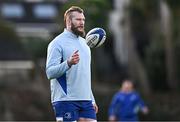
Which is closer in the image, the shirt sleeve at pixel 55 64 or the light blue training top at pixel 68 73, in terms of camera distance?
the shirt sleeve at pixel 55 64

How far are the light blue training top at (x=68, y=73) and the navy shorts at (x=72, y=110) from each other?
6cm

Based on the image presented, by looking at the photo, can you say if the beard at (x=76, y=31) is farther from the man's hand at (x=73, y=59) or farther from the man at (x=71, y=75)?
the man's hand at (x=73, y=59)

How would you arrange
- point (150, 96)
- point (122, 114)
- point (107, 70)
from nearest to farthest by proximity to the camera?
point (122, 114)
point (150, 96)
point (107, 70)

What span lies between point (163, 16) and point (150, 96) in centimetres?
411

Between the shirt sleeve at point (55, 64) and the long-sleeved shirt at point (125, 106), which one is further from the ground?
the shirt sleeve at point (55, 64)

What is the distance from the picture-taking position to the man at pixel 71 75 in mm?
8836

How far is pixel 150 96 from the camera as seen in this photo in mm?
33000

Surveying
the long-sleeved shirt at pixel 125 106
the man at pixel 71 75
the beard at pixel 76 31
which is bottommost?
the long-sleeved shirt at pixel 125 106

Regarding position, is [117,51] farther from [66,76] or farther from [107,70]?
[66,76]

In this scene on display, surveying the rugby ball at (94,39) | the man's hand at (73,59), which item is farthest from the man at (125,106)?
the man's hand at (73,59)

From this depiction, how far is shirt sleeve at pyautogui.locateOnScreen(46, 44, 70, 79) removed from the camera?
8.65 meters

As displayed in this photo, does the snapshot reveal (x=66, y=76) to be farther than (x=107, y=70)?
No

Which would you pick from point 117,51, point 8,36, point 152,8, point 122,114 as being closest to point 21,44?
point 8,36

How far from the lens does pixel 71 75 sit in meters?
8.84
